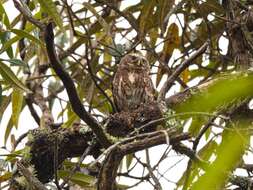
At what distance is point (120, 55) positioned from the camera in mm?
2998

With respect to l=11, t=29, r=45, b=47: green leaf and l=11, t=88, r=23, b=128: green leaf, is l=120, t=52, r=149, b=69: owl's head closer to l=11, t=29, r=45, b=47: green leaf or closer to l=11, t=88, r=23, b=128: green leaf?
l=11, t=88, r=23, b=128: green leaf

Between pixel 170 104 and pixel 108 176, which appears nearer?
pixel 108 176

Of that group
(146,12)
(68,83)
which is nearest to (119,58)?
(146,12)

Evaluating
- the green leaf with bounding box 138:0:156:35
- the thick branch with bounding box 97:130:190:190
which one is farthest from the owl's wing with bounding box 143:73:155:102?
the thick branch with bounding box 97:130:190:190

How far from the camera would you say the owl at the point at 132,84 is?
3.77 m

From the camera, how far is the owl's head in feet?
13.5

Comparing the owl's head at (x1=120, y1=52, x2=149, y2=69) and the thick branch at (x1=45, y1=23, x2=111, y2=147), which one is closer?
the thick branch at (x1=45, y1=23, x2=111, y2=147)

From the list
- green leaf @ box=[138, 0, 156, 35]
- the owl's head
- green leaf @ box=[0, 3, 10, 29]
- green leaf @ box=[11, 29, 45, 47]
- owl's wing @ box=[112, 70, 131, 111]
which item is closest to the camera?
green leaf @ box=[11, 29, 45, 47]

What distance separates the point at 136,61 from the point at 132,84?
27 cm

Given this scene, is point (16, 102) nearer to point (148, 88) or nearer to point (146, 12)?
point (146, 12)

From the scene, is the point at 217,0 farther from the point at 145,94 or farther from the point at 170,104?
the point at 145,94

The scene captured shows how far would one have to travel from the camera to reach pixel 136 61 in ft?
13.7

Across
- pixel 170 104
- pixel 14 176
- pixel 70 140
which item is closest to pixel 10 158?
pixel 14 176

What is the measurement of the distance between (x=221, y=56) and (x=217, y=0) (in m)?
0.36
